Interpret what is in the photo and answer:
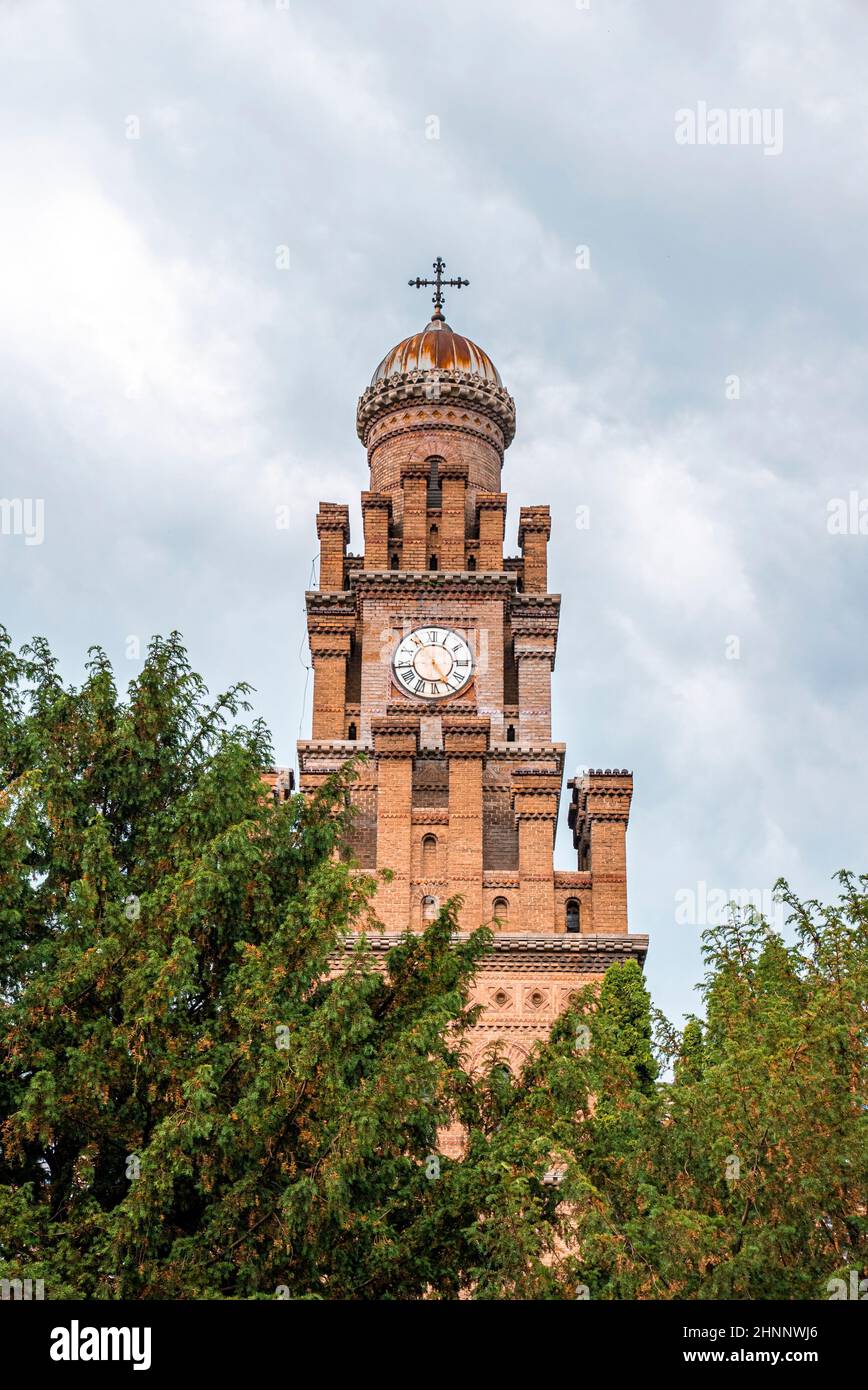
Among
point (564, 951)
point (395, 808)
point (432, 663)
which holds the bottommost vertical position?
point (564, 951)

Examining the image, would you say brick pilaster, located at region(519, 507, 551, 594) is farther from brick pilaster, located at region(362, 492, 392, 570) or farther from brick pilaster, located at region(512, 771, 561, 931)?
brick pilaster, located at region(512, 771, 561, 931)

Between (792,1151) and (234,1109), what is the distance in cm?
543

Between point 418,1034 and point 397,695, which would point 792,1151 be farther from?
point 397,695

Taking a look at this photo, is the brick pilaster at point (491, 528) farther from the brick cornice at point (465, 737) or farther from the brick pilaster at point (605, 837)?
the brick pilaster at point (605, 837)

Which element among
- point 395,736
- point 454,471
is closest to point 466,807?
point 395,736

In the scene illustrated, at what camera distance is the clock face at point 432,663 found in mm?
42156

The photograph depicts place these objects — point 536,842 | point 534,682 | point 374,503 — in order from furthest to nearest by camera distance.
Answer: point 374,503 → point 534,682 → point 536,842

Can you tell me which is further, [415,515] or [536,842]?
[415,515]

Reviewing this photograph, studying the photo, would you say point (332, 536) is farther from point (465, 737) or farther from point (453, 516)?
point (465, 737)

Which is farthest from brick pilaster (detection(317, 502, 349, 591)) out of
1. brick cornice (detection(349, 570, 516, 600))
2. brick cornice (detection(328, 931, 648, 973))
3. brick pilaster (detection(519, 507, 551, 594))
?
brick cornice (detection(328, 931, 648, 973))

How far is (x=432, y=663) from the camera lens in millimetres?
42438

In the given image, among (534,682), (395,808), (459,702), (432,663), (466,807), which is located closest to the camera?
(395,808)

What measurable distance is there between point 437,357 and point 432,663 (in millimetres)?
9435

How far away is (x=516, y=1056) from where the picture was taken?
36281 mm
